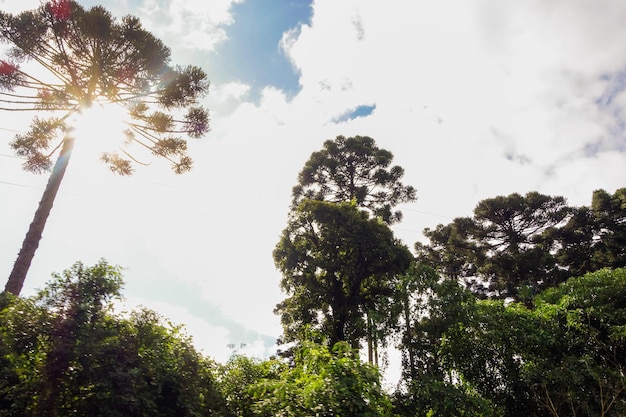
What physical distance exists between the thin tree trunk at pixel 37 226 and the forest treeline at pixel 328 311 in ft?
0.15

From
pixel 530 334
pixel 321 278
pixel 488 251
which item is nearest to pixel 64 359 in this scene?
pixel 530 334

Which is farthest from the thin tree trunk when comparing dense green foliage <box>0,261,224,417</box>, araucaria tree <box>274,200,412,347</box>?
araucaria tree <box>274,200,412,347</box>

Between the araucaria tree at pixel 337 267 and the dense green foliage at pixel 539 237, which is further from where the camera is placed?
the dense green foliage at pixel 539 237

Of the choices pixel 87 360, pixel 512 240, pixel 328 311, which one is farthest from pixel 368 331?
pixel 512 240

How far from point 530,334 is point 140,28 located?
595 inches

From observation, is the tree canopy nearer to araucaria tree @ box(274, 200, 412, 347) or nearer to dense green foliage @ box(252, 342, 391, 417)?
araucaria tree @ box(274, 200, 412, 347)

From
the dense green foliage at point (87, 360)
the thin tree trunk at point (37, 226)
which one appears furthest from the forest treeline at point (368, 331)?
the thin tree trunk at point (37, 226)

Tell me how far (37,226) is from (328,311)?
11542 millimetres

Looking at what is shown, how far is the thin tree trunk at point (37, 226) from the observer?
8.78 metres

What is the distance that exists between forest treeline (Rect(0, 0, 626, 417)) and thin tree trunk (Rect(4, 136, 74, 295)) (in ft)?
0.15

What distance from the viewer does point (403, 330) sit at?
36.0 feet

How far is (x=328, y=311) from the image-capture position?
54.1ft

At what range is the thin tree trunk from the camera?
346 inches

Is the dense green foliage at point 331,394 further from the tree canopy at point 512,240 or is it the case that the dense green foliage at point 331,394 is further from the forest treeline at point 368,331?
the tree canopy at point 512,240
